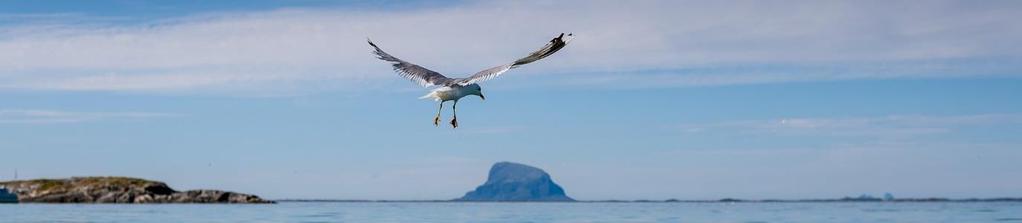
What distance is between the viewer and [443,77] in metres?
26.1

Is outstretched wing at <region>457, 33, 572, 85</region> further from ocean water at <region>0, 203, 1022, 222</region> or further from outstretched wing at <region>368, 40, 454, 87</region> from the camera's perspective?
ocean water at <region>0, 203, 1022, 222</region>

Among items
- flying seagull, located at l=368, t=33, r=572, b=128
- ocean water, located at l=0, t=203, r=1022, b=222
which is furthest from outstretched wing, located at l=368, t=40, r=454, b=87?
ocean water, located at l=0, t=203, r=1022, b=222

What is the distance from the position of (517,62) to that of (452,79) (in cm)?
322

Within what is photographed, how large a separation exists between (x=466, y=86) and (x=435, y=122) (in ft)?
7.17

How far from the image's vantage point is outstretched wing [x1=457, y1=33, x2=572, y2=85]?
21188 mm

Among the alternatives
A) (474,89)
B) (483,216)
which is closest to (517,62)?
(474,89)

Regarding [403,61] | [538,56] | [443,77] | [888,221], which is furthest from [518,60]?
[888,221]

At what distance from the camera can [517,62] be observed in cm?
2258

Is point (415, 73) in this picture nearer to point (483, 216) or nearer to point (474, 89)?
point (474, 89)

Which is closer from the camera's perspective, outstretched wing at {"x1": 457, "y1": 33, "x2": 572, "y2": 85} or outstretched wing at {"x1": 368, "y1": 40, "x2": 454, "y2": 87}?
outstretched wing at {"x1": 457, "y1": 33, "x2": 572, "y2": 85}

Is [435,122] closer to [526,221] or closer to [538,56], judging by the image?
[538,56]

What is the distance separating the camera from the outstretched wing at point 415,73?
25688mm

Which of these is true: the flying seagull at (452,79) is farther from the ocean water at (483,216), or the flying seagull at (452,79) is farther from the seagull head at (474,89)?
the ocean water at (483,216)

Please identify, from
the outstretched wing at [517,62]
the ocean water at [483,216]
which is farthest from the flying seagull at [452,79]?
the ocean water at [483,216]
